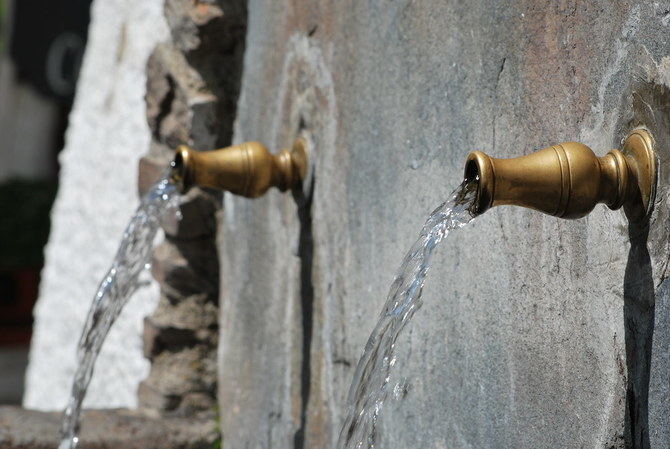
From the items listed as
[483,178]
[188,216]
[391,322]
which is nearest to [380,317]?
[391,322]

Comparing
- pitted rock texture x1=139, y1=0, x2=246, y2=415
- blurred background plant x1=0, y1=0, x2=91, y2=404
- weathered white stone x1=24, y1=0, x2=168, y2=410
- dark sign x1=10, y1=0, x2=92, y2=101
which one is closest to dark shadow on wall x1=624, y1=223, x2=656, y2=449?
pitted rock texture x1=139, y1=0, x2=246, y2=415

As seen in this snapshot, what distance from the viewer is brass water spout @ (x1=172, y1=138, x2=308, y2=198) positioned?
6.08ft

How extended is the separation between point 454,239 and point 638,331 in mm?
449

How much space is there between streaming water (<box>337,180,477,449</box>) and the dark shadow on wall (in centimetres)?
18

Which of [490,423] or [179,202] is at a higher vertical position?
[179,202]

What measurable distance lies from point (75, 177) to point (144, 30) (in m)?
0.71

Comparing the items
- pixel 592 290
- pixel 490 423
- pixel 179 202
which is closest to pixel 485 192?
pixel 592 290

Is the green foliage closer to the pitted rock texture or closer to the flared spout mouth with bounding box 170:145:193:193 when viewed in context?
the pitted rock texture

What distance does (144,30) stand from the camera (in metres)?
3.10

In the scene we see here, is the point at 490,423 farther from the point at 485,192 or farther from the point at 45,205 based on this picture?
the point at 45,205

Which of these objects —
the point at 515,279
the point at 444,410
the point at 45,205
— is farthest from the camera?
the point at 45,205

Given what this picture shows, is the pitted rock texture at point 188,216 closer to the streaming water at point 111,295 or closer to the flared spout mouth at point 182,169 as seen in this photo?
the streaming water at point 111,295

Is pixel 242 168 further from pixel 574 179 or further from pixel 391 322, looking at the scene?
pixel 574 179

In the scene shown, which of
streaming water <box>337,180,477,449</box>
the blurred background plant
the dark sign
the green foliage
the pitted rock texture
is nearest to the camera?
streaming water <box>337,180,477,449</box>
